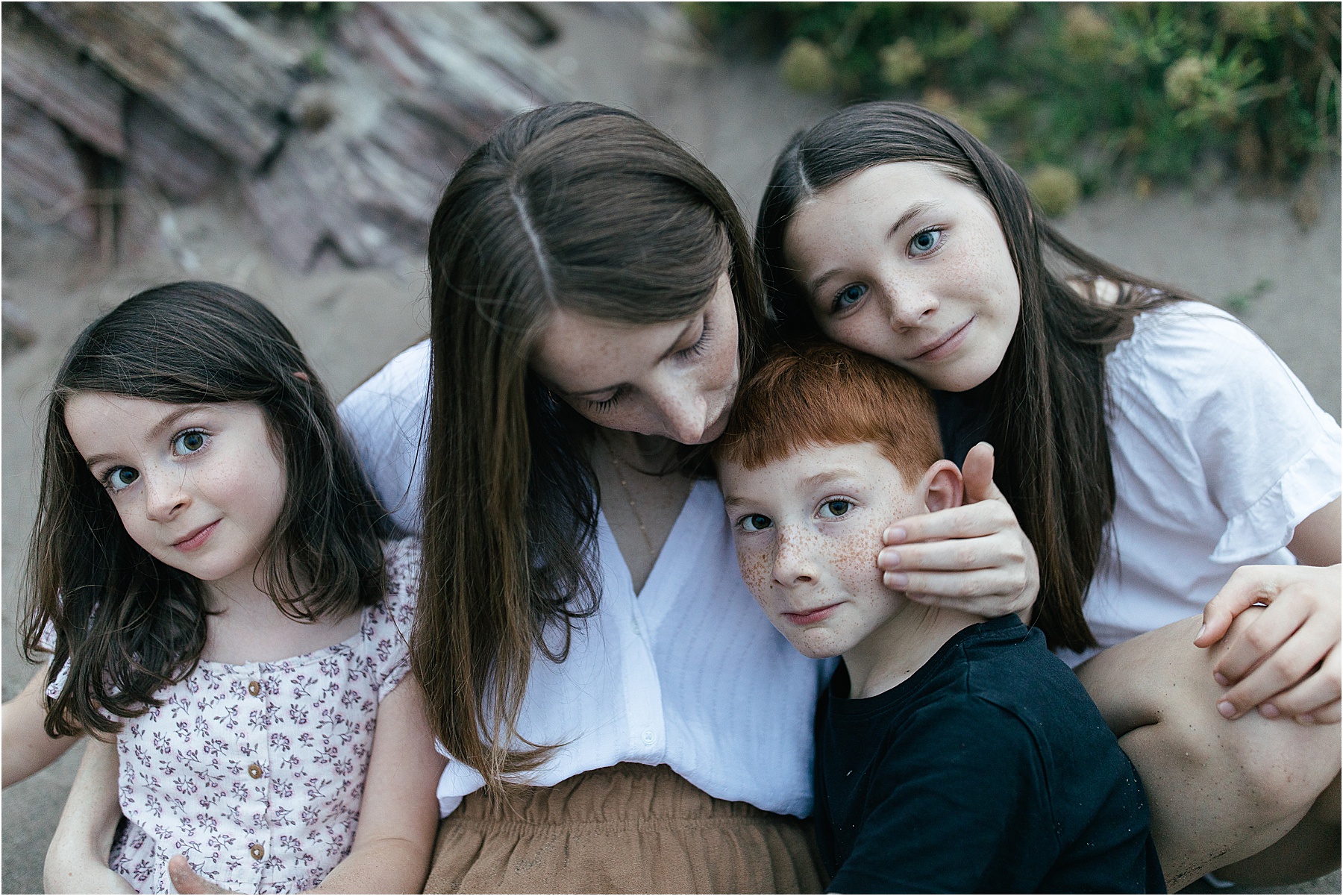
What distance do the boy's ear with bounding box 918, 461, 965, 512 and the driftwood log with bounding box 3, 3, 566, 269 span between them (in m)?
2.50

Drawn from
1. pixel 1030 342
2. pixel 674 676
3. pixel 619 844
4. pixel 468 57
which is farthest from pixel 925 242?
pixel 468 57

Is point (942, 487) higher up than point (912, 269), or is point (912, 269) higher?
point (912, 269)

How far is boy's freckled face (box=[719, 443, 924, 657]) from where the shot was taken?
163cm

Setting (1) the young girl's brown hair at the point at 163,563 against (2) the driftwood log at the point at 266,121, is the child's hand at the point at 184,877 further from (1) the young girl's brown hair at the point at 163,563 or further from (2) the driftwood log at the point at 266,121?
(2) the driftwood log at the point at 266,121

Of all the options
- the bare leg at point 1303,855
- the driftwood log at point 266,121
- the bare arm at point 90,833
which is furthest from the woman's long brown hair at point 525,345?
the driftwood log at point 266,121

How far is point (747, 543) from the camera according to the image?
67.7 inches

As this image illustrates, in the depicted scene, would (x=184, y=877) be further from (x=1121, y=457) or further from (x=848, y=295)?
(x=1121, y=457)

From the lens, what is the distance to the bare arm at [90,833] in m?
1.85

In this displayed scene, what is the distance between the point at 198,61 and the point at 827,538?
3124 millimetres

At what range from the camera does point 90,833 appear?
75.0 inches

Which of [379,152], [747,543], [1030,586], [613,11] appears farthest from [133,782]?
[613,11]

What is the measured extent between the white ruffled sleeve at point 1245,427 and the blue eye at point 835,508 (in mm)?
783

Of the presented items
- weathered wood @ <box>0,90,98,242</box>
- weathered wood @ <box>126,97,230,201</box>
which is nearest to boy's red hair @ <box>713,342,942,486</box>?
weathered wood @ <box>126,97,230,201</box>

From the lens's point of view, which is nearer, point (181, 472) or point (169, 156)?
point (181, 472)
